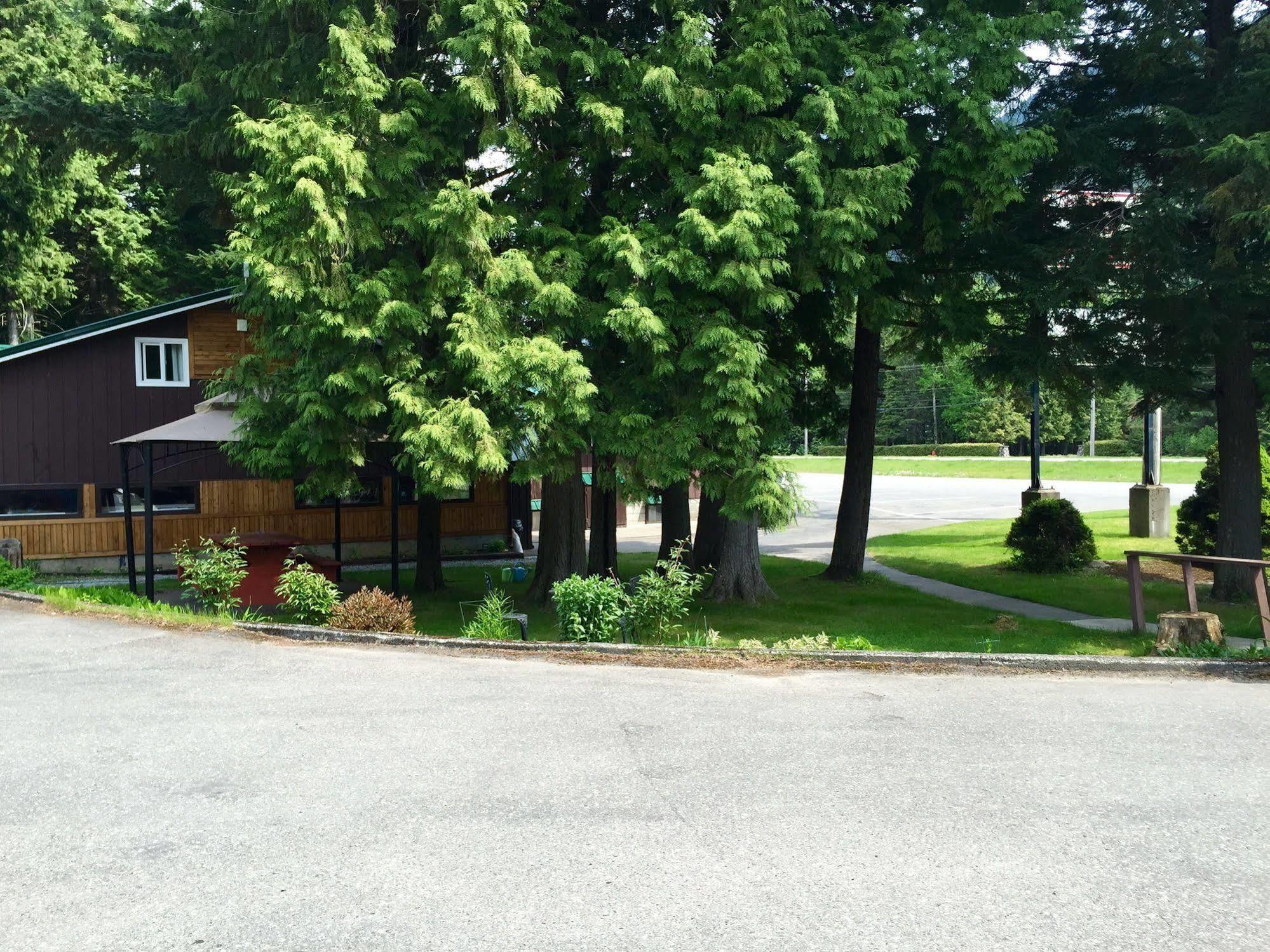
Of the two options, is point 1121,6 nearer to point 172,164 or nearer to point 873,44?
point 873,44

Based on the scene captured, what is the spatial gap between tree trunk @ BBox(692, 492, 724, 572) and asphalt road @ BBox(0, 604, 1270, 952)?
33.9 ft

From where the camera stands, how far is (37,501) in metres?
22.3

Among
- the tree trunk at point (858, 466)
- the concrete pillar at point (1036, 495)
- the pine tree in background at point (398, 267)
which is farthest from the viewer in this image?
the concrete pillar at point (1036, 495)

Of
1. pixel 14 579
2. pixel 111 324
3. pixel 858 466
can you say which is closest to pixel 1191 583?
pixel 858 466

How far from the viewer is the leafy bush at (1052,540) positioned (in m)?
21.7

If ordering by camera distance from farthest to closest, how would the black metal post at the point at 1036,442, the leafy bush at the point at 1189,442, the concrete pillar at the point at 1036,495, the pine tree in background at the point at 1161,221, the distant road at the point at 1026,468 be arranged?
the leafy bush at the point at 1189,442
the distant road at the point at 1026,468
the concrete pillar at the point at 1036,495
the black metal post at the point at 1036,442
the pine tree in background at the point at 1161,221

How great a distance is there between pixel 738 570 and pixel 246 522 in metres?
12.1

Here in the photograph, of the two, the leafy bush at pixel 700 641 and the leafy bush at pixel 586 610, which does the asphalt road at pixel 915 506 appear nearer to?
the leafy bush at pixel 700 641

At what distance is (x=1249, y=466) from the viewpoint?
17.7m

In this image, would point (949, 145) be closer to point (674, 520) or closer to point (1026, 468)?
point (674, 520)

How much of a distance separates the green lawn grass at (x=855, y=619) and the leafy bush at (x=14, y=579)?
5.77m

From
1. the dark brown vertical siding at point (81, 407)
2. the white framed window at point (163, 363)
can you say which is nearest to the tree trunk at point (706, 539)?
the dark brown vertical siding at point (81, 407)

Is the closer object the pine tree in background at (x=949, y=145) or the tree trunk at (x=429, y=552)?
the pine tree in background at (x=949, y=145)

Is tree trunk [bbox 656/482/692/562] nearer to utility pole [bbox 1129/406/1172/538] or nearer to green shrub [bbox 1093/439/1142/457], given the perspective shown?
utility pole [bbox 1129/406/1172/538]
